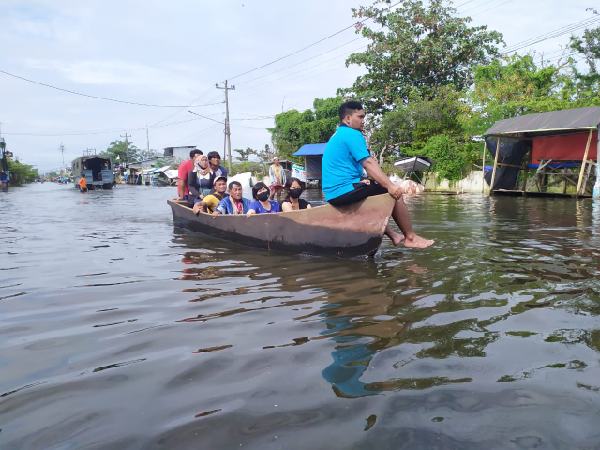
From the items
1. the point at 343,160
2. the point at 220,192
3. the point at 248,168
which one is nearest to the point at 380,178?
the point at 343,160

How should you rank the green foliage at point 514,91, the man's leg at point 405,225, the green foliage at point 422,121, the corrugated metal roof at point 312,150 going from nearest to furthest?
1. the man's leg at point 405,225
2. the green foliage at point 514,91
3. the green foliage at point 422,121
4. the corrugated metal roof at point 312,150

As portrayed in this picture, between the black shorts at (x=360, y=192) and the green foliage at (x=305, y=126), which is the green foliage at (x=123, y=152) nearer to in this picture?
the green foliage at (x=305, y=126)

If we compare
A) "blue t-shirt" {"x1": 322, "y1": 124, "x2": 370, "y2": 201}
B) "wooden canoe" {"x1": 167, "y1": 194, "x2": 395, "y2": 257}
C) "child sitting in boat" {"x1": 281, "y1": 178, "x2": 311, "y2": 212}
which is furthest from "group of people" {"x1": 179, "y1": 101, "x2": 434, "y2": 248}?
"child sitting in boat" {"x1": 281, "y1": 178, "x2": 311, "y2": 212}

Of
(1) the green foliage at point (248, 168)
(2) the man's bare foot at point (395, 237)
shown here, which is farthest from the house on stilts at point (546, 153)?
(1) the green foliage at point (248, 168)

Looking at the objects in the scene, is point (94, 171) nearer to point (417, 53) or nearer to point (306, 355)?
point (417, 53)

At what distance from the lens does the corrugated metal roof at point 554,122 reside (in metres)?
14.1

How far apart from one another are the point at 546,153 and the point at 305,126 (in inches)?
662

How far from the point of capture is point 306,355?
2547 mm

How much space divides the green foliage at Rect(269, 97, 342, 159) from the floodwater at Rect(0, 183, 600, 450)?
26.1m

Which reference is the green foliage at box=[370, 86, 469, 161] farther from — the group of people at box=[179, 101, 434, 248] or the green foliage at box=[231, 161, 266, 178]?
the group of people at box=[179, 101, 434, 248]

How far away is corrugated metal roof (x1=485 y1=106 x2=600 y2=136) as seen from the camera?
46.2 feet

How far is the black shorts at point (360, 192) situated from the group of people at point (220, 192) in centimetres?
139

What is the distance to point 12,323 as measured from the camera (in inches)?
128

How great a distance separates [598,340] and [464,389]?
103 cm
